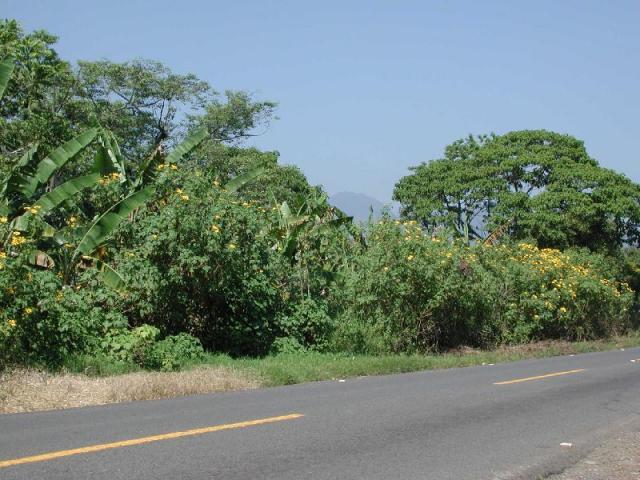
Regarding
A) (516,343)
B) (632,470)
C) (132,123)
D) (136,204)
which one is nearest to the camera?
(632,470)

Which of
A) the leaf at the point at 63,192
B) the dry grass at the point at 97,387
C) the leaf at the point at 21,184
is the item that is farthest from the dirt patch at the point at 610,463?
the leaf at the point at 21,184

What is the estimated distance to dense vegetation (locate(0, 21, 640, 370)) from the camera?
13.3 meters

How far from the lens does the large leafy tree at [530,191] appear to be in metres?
36.5

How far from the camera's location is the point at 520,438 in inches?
327

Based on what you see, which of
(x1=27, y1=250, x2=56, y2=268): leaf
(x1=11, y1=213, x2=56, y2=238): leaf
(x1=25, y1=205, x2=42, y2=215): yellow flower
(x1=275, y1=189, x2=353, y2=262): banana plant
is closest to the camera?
(x1=25, y1=205, x2=42, y2=215): yellow flower

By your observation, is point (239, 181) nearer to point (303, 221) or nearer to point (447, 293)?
point (303, 221)

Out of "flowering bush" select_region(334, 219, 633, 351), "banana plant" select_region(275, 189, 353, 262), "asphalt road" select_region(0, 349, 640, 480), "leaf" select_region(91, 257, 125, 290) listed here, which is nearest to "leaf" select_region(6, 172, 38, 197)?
"leaf" select_region(91, 257, 125, 290)

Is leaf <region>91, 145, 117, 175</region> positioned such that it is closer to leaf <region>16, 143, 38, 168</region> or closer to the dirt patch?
leaf <region>16, 143, 38, 168</region>

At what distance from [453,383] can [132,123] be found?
26.2 m

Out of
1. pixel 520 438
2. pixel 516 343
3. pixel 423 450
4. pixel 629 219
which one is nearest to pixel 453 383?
pixel 520 438

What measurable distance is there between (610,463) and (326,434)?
9.72ft

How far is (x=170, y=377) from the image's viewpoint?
11.6 m

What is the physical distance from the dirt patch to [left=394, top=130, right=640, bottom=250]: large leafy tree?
29111 millimetres

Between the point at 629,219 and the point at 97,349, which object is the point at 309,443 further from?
the point at 629,219
